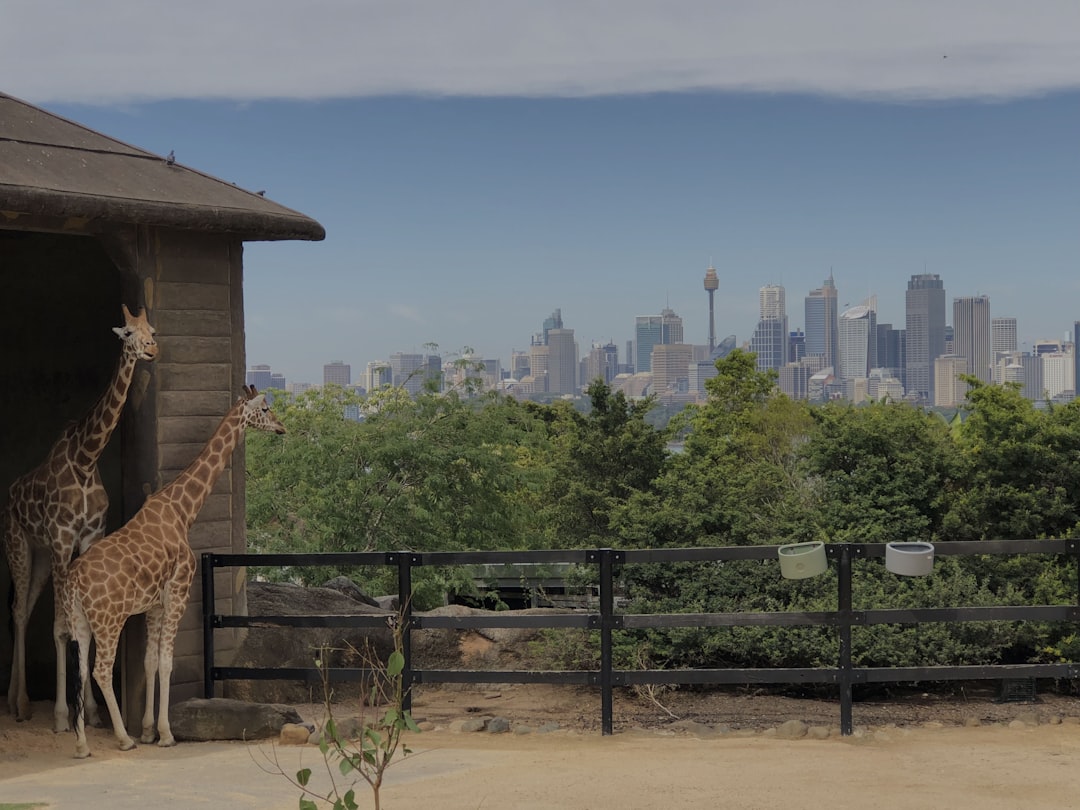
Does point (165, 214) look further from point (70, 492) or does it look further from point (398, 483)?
point (398, 483)

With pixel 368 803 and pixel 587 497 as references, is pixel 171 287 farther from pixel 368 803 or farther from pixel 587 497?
pixel 587 497

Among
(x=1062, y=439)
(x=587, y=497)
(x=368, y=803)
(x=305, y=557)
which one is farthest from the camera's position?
(x=587, y=497)

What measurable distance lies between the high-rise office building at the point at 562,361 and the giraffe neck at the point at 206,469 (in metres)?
157

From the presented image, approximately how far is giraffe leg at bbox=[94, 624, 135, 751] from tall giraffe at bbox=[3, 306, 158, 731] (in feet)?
1.02

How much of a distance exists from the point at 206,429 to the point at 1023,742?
495 centimetres

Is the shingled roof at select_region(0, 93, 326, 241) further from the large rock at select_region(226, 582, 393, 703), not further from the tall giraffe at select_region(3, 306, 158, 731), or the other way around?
the large rock at select_region(226, 582, 393, 703)

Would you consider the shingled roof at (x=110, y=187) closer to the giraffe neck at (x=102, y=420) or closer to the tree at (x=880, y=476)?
the giraffe neck at (x=102, y=420)

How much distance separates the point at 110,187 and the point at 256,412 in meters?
1.52

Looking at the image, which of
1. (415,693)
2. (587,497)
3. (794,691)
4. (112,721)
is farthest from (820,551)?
(587,497)

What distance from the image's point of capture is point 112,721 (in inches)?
304

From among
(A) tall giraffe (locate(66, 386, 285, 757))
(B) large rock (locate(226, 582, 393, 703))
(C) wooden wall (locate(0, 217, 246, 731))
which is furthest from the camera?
(B) large rock (locate(226, 582, 393, 703))

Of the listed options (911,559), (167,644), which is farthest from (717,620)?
(167,644)

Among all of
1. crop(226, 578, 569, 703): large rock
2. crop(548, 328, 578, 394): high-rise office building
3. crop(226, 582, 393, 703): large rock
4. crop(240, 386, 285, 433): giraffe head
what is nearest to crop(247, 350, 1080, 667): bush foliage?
crop(226, 578, 569, 703): large rock

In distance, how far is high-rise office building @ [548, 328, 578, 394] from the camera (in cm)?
16812
